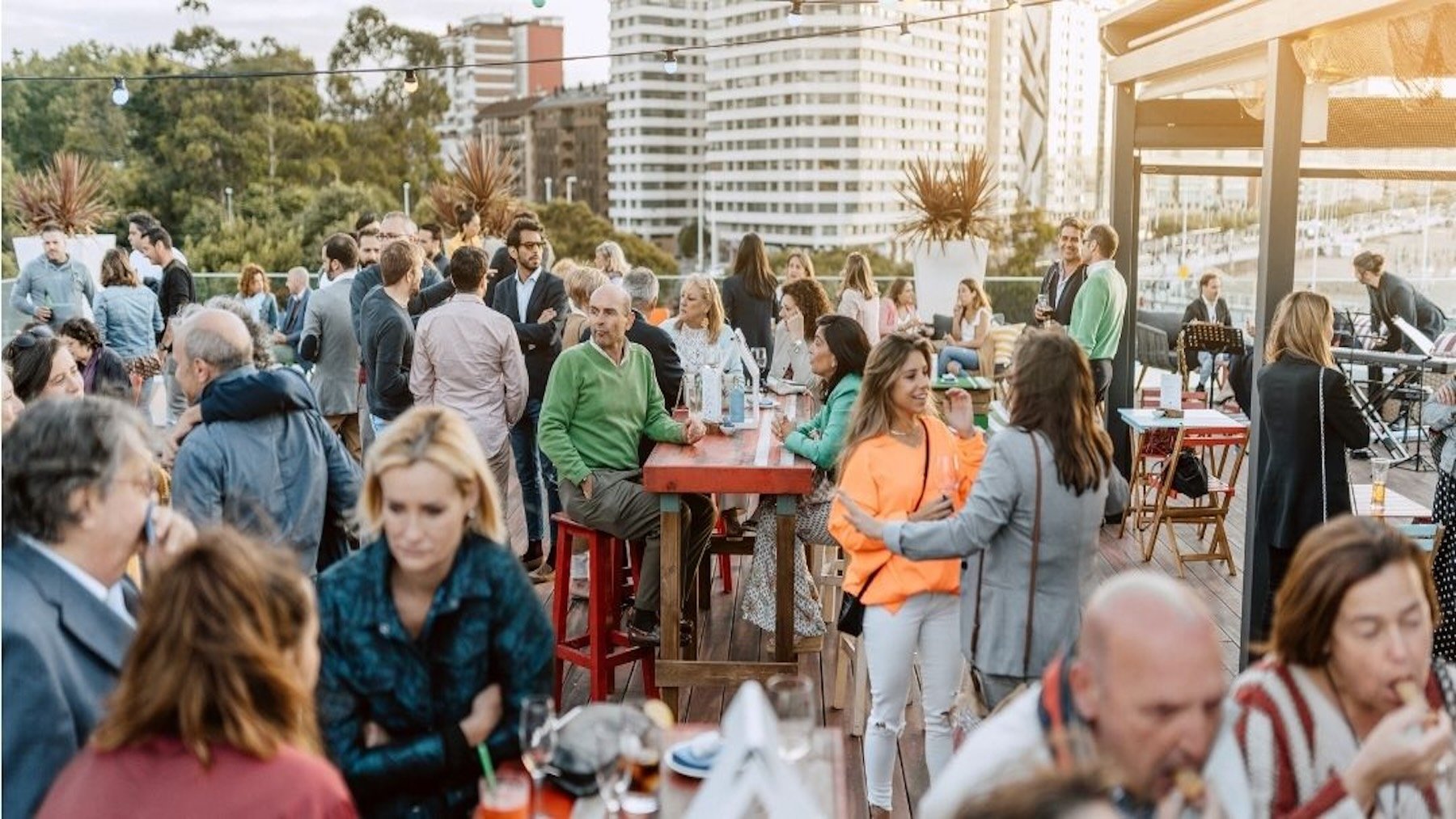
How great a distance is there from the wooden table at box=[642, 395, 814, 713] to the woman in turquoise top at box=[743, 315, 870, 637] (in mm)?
90

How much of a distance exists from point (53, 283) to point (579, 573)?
14.2ft

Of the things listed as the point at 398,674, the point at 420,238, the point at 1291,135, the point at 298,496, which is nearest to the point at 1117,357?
the point at 1291,135

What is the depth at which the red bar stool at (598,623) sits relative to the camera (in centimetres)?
441

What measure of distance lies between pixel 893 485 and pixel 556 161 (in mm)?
124769

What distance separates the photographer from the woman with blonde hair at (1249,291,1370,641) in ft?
13.7

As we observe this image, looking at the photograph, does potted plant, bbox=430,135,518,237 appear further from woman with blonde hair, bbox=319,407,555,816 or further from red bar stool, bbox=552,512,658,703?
woman with blonde hair, bbox=319,407,555,816

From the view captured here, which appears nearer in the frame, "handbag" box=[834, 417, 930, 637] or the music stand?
"handbag" box=[834, 417, 930, 637]

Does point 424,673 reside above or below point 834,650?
above

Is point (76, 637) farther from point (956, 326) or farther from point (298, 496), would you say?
point (956, 326)

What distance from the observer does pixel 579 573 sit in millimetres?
6031

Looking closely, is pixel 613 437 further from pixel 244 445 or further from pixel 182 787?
pixel 182 787

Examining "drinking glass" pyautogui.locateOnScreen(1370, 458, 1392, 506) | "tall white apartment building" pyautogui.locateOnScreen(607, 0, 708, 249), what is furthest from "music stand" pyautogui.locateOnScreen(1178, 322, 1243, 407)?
"tall white apartment building" pyautogui.locateOnScreen(607, 0, 708, 249)

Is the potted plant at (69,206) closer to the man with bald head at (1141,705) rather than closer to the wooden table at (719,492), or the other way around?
the wooden table at (719,492)

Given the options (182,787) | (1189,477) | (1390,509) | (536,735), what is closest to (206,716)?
(182,787)
